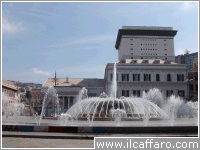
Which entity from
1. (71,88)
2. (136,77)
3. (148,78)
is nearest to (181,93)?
(148,78)

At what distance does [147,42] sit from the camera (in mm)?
95250

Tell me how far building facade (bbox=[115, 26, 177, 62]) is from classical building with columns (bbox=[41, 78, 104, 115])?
22.3 metres

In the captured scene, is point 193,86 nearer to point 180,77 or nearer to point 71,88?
point 180,77

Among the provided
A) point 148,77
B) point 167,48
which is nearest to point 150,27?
point 167,48

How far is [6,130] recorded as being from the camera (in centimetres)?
1269

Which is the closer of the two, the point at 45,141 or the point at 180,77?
the point at 45,141

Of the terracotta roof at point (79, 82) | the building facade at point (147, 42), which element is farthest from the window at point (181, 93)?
the building facade at point (147, 42)

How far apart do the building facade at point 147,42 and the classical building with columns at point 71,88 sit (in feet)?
73.1

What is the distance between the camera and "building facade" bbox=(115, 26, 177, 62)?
93.9 m

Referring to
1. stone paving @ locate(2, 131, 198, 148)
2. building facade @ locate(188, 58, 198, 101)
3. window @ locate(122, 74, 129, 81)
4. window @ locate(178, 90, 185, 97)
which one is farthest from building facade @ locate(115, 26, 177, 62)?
stone paving @ locate(2, 131, 198, 148)

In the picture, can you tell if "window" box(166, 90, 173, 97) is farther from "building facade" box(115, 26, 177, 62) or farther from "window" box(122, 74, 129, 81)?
"building facade" box(115, 26, 177, 62)

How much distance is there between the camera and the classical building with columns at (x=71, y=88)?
67.4 m

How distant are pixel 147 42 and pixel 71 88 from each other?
1647 inches

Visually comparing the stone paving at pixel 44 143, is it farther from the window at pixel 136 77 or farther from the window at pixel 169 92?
the window at pixel 169 92
